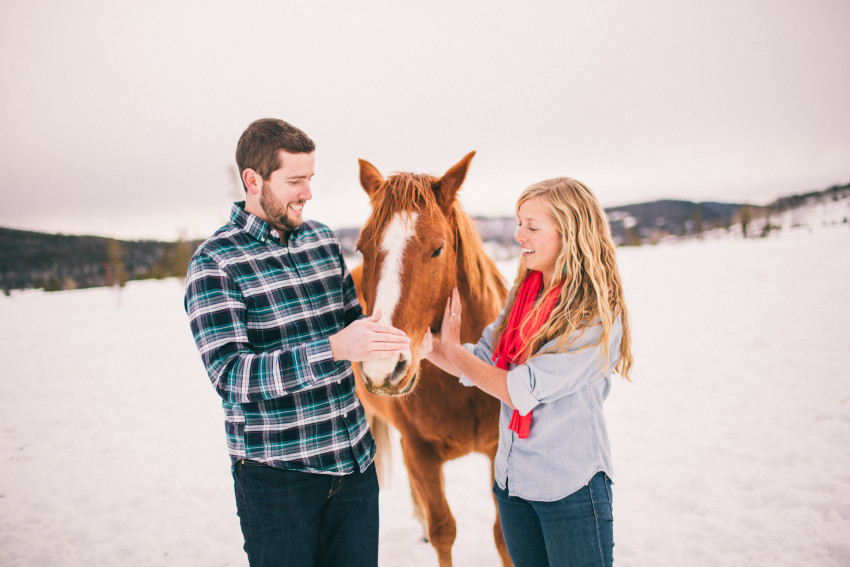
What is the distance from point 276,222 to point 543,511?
68.5 inches

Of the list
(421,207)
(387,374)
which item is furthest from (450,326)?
(421,207)

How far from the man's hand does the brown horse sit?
15cm

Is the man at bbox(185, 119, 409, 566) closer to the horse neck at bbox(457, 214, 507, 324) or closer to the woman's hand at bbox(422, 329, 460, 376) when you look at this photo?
the woman's hand at bbox(422, 329, 460, 376)

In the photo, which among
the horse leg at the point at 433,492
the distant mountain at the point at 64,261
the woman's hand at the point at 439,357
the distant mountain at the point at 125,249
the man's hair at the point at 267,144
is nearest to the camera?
the man's hair at the point at 267,144

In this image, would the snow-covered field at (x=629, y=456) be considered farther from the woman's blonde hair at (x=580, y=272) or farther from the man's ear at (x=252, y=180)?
the man's ear at (x=252, y=180)

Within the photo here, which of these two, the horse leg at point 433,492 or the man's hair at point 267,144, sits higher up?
the man's hair at point 267,144

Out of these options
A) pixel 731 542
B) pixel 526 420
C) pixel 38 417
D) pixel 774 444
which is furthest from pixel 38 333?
pixel 774 444

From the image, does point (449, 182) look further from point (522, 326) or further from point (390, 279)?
point (522, 326)

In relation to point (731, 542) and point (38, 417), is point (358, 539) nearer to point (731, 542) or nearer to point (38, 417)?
point (731, 542)

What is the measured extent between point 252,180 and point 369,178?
2.38 ft

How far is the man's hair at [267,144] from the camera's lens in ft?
5.34

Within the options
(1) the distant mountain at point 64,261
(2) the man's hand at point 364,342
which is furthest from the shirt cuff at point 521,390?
(1) the distant mountain at point 64,261

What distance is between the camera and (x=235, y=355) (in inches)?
56.9

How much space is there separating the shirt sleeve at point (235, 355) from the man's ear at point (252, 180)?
1.31ft
